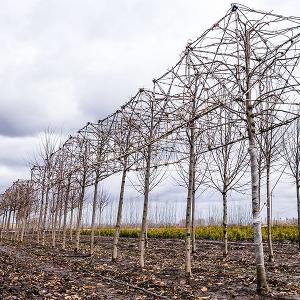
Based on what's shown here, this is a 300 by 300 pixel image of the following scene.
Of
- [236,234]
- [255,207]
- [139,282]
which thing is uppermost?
[255,207]

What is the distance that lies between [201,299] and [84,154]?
33.7ft

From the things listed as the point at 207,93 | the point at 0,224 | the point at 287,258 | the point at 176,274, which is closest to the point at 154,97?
the point at 207,93

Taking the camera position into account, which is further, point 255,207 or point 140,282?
point 140,282

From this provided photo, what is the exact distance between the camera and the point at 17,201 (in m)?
29.2

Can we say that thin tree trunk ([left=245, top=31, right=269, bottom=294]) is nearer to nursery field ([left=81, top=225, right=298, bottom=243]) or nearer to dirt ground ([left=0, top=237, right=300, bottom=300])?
dirt ground ([left=0, top=237, right=300, bottom=300])

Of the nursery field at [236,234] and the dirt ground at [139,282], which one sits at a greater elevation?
the nursery field at [236,234]

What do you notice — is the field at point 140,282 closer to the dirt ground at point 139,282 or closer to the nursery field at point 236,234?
the dirt ground at point 139,282

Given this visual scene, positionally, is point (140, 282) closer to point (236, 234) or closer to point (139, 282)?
point (139, 282)

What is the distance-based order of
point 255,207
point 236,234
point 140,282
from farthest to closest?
point 236,234 → point 140,282 → point 255,207

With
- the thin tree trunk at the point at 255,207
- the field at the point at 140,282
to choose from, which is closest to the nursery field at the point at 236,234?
the field at the point at 140,282

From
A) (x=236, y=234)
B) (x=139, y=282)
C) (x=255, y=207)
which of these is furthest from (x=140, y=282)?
(x=236, y=234)

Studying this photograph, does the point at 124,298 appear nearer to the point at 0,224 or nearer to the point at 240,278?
the point at 240,278

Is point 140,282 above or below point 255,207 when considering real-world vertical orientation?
below

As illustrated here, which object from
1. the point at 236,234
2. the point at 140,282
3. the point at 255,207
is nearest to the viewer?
the point at 255,207
